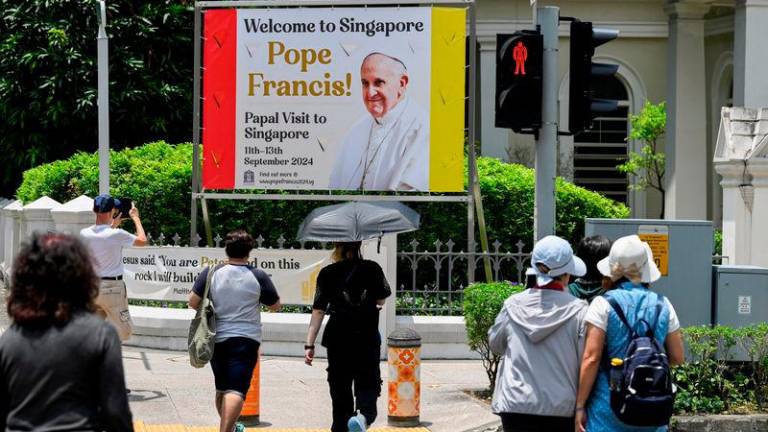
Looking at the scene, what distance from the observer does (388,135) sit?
16.2 metres

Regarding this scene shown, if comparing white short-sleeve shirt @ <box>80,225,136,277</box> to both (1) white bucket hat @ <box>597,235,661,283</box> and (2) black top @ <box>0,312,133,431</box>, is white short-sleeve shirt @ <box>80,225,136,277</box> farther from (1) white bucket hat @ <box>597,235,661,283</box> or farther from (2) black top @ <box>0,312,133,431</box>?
(2) black top @ <box>0,312,133,431</box>

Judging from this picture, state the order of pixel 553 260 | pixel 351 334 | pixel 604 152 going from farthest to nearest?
pixel 604 152, pixel 351 334, pixel 553 260

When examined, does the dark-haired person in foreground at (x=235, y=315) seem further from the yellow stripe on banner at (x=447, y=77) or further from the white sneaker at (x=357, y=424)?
the yellow stripe on banner at (x=447, y=77)

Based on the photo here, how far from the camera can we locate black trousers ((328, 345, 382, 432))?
29.9 feet

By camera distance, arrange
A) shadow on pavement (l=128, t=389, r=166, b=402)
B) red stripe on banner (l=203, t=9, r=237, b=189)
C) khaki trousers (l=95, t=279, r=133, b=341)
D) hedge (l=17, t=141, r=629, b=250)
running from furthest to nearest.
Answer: hedge (l=17, t=141, r=629, b=250) < red stripe on banner (l=203, t=9, r=237, b=189) < shadow on pavement (l=128, t=389, r=166, b=402) < khaki trousers (l=95, t=279, r=133, b=341)

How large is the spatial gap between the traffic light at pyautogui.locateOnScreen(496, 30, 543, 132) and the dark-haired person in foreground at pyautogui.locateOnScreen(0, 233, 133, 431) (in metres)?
5.56

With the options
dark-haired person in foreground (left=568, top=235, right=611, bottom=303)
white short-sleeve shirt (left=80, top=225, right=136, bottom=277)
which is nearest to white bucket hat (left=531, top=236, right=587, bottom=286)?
dark-haired person in foreground (left=568, top=235, right=611, bottom=303)

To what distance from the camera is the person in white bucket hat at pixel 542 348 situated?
21.0ft

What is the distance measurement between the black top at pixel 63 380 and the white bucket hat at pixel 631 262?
2.91 metres

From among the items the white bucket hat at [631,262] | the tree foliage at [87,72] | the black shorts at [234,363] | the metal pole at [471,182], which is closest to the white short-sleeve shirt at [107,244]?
the black shorts at [234,363]

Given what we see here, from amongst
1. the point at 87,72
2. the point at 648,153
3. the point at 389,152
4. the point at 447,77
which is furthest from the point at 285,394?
the point at 648,153

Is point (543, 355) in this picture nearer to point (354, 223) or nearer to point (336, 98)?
point (354, 223)

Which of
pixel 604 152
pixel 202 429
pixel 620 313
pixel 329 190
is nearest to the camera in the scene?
pixel 620 313

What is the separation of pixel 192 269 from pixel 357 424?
6742mm
